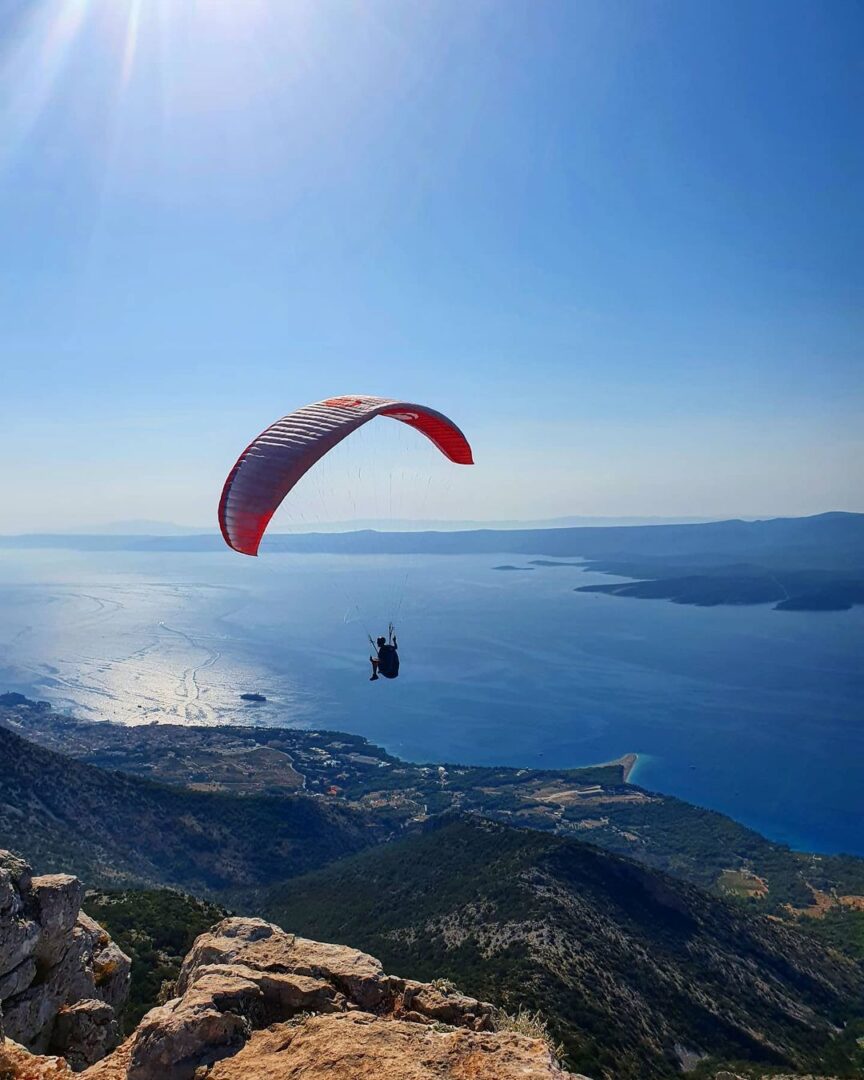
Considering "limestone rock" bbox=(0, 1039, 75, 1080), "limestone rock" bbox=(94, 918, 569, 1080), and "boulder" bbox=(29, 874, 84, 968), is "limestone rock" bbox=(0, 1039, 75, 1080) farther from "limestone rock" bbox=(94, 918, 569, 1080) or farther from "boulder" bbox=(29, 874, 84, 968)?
"boulder" bbox=(29, 874, 84, 968)

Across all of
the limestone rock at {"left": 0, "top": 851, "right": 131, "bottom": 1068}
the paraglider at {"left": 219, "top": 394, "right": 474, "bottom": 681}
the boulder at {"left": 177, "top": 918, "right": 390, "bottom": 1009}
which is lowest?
the limestone rock at {"left": 0, "top": 851, "right": 131, "bottom": 1068}

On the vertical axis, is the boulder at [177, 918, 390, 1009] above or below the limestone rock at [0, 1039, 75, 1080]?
below

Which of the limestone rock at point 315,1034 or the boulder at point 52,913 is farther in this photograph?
the boulder at point 52,913

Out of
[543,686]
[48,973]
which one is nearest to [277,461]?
[48,973]

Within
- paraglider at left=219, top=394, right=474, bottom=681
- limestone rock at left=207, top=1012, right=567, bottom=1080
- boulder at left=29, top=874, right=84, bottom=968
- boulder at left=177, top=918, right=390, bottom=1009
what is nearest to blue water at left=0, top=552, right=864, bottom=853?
paraglider at left=219, top=394, right=474, bottom=681

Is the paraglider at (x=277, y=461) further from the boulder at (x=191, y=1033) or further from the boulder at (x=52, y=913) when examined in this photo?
the boulder at (x=191, y=1033)

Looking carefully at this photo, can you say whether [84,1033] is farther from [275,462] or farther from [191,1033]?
[275,462]

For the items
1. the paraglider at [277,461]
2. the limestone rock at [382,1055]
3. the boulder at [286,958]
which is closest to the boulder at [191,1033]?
the limestone rock at [382,1055]
